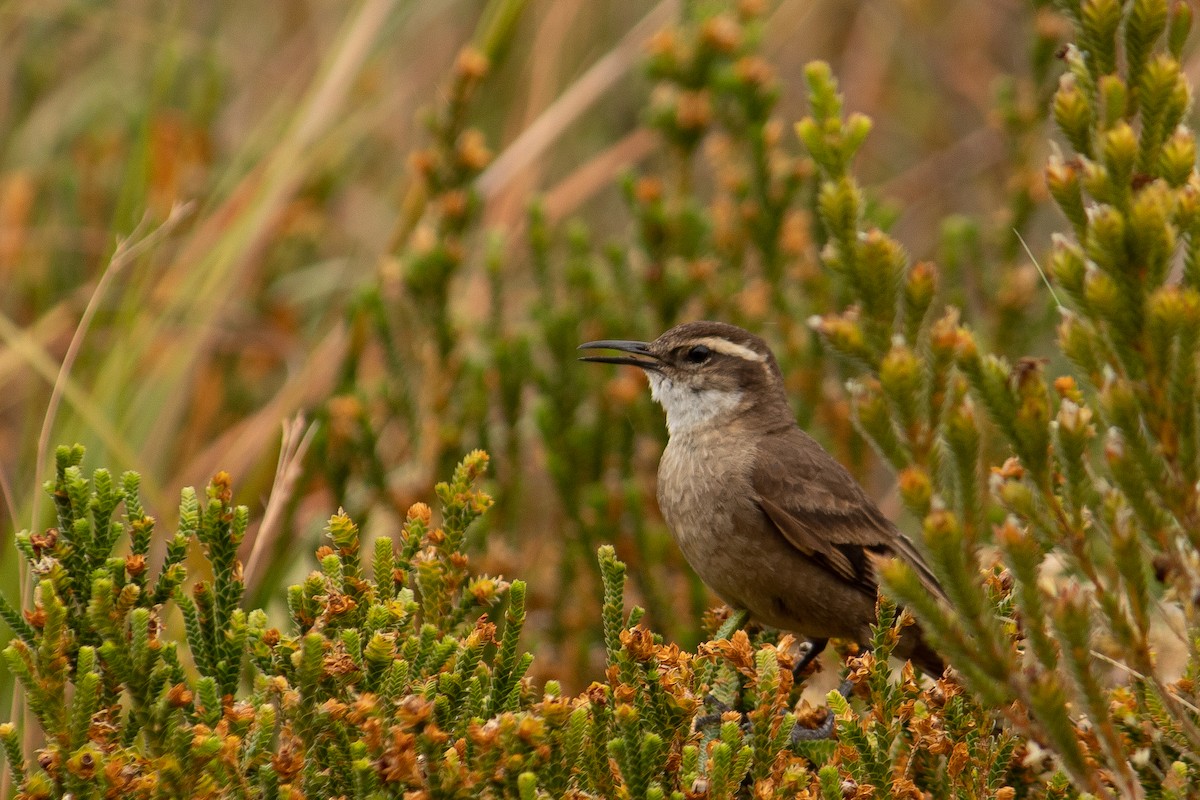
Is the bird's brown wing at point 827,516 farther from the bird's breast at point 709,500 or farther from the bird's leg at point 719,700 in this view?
the bird's leg at point 719,700

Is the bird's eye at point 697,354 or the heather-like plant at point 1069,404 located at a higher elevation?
the bird's eye at point 697,354

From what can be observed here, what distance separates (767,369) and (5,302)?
3662mm

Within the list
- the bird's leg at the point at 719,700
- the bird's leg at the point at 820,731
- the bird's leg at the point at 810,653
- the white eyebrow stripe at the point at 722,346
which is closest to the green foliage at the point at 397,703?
the bird's leg at the point at 719,700

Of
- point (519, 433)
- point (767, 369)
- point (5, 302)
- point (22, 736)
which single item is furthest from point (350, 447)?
point (22, 736)

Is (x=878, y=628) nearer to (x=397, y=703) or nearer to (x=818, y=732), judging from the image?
(x=397, y=703)

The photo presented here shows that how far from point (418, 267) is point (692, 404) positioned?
1.35 meters

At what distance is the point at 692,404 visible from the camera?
5.04 metres

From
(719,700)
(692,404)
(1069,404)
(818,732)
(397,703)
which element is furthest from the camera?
(692,404)

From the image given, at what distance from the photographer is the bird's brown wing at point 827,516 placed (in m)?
4.50

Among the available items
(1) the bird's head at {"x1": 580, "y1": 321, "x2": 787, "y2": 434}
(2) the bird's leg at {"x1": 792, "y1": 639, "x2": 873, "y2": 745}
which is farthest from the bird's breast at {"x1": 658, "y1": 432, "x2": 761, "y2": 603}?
(2) the bird's leg at {"x1": 792, "y1": 639, "x2": 873, "y2": 745}

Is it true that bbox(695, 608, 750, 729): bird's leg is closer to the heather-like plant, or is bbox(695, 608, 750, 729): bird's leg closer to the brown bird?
the brown bird

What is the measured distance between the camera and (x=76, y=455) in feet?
9.29

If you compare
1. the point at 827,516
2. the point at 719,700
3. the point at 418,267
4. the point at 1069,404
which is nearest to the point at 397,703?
the point at 719,700

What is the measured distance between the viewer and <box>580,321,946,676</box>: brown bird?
436cm
